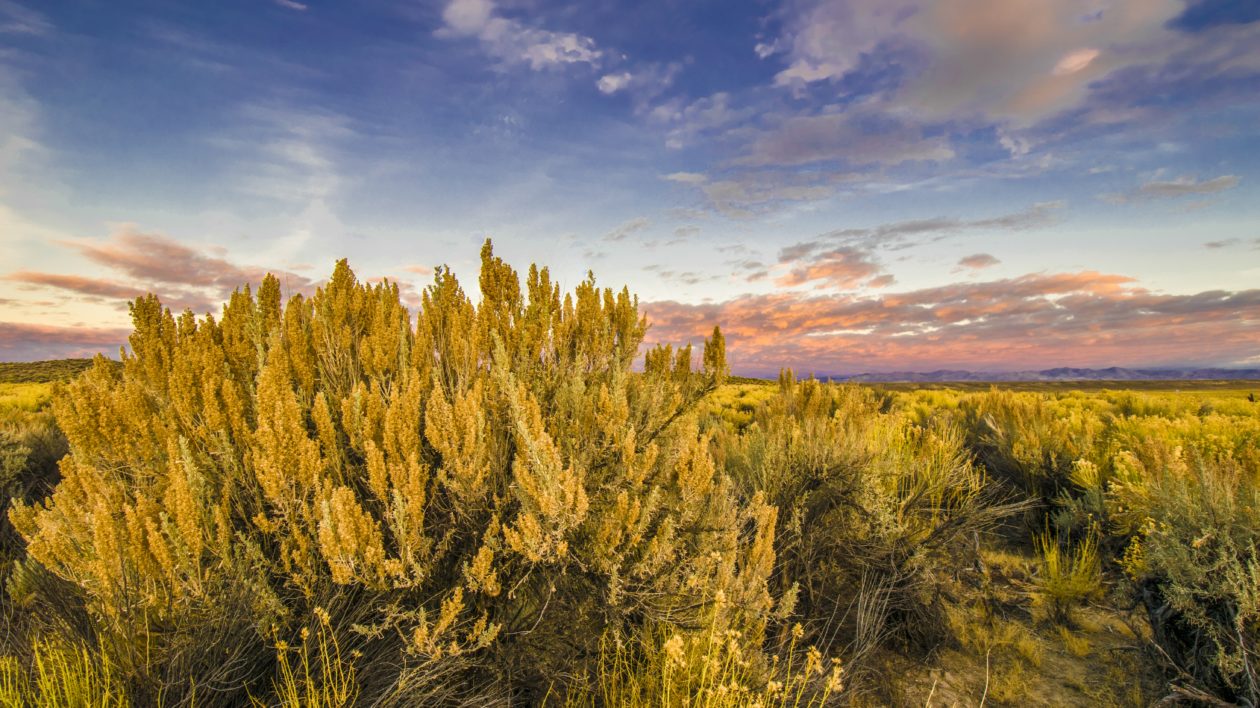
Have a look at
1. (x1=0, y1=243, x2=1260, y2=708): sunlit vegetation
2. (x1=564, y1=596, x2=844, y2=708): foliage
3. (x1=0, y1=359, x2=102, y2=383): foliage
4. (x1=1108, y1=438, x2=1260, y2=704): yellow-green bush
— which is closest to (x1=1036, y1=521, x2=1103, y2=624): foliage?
(x1=0, y1=243, x2=1260, y2=708): sunlit vegetation

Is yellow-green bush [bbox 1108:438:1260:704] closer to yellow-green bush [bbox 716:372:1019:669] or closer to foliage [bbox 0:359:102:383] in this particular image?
yellow-green bush [bbox 716:372:1019:669]

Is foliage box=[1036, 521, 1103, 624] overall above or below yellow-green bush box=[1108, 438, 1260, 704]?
below

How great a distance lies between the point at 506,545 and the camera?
120 inches

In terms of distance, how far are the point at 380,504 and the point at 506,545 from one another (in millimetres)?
723

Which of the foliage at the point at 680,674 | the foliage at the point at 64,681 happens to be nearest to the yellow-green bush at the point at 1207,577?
the foliage at the point at 680,674

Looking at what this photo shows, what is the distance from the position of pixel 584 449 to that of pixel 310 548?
4.92 feet

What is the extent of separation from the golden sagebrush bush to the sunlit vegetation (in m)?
0.02

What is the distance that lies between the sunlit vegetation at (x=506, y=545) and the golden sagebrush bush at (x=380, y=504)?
19mm

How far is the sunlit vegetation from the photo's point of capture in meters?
2.65

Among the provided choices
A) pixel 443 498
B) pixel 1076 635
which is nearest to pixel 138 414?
pixel 443 498

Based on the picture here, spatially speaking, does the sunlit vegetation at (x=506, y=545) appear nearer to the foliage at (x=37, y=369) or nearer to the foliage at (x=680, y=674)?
the foliage at (x=680, y=674)

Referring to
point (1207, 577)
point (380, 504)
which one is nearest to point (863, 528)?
point (1207, 577)

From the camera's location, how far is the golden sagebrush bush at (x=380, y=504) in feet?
8.76

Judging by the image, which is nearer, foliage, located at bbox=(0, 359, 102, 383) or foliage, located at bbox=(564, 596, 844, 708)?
foliage, located at bbox=(564, 596, 844, 708)
